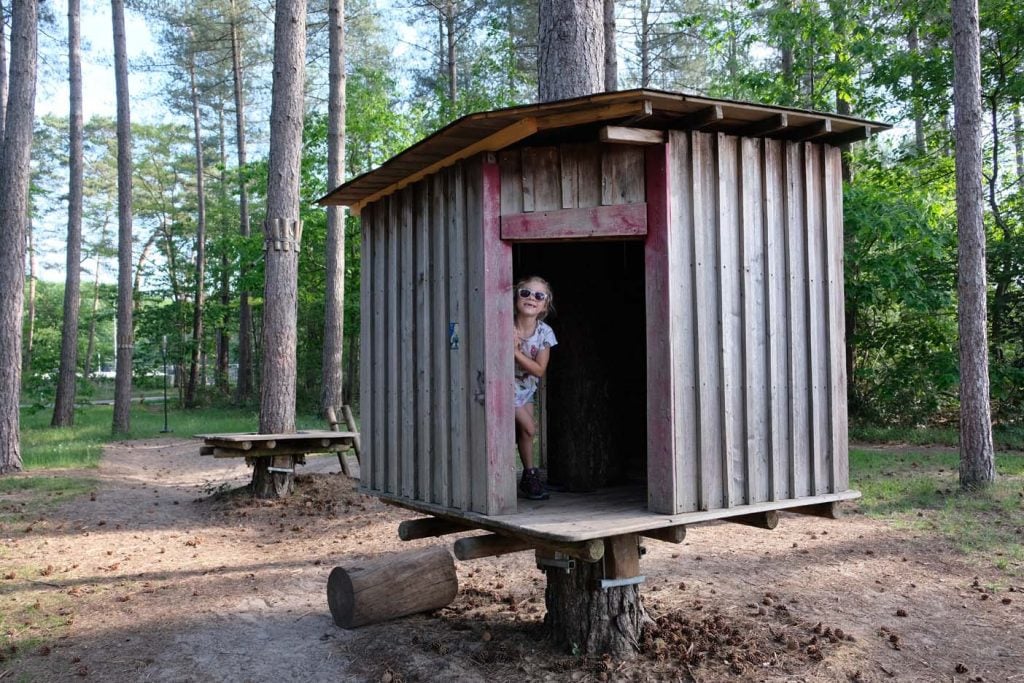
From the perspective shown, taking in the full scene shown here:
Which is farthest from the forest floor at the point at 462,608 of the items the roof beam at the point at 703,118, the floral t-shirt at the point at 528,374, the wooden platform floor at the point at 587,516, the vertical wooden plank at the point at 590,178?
the roof beam at the point at 703,118

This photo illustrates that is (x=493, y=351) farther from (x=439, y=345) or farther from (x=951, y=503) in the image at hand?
(x=951, y=503)

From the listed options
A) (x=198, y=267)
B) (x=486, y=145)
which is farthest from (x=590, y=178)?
(x=198, y=267)

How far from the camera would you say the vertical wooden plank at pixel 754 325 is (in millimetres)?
4973

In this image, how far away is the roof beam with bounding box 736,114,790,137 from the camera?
478 centimetres

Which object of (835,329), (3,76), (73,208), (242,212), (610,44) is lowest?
(835,329)

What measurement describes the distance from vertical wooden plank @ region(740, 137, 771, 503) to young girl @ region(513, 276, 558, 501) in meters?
1.34

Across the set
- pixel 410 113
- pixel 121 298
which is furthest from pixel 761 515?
pixel 410 113

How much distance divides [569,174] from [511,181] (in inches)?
14.2

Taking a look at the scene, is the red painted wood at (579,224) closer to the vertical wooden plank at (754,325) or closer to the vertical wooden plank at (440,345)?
the vertical wooden plank at (440,345)

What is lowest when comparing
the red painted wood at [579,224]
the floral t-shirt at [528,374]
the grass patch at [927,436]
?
the grass patch at [927,436]

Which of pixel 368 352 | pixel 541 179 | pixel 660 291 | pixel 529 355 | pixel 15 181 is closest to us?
pixel 660 291

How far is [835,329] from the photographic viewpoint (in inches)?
211

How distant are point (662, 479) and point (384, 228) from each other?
2917 millimetres

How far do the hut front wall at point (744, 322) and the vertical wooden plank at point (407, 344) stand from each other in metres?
1.80
